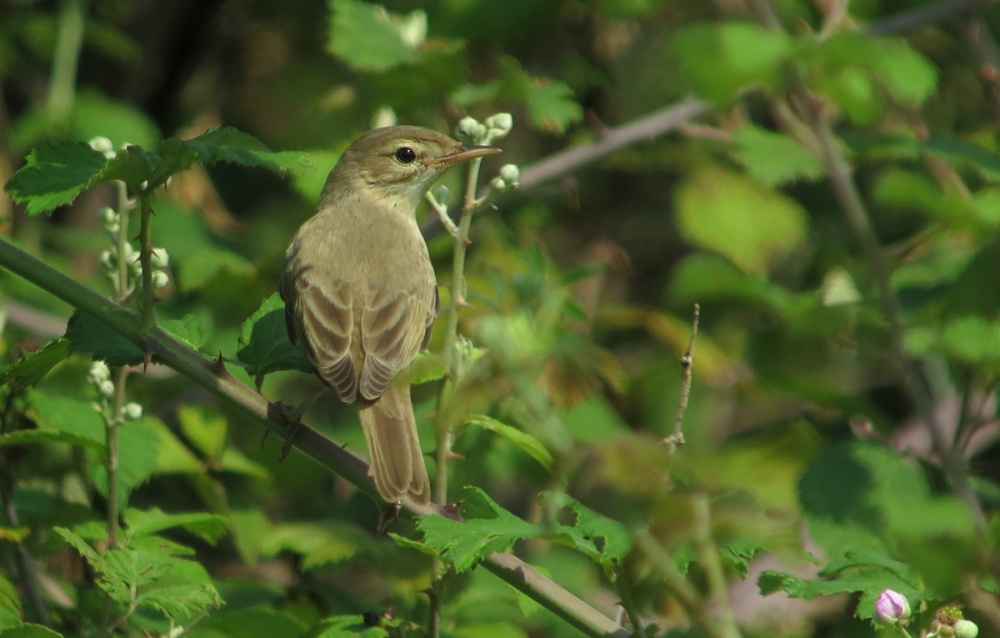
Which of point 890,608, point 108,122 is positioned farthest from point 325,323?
point 108,122

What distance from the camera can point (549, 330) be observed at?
1.83 metres

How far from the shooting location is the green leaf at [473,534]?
2.39 metres

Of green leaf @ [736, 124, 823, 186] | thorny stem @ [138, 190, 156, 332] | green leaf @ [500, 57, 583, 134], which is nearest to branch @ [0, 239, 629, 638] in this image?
thorny stem @ [138, 190, 156, 332]

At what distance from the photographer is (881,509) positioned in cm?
363

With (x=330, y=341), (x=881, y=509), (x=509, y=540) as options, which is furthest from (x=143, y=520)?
(x=881, y=509)

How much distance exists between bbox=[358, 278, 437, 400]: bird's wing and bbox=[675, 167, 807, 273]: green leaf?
6.70ft

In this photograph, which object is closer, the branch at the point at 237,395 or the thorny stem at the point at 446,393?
the branch at the point at 237,395

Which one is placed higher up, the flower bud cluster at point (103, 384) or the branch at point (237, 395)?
the branch at point (237, 395)

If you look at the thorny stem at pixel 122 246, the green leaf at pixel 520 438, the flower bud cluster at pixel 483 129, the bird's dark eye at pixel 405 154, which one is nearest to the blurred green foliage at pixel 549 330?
the green leaf at pixel 520 438

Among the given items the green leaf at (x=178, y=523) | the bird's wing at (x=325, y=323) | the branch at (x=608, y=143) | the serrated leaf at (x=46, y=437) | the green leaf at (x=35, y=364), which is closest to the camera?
the green leaf at (x=35, y=364)

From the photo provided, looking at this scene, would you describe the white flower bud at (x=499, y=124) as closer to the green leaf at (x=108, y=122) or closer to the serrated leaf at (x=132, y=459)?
the serrated leaf at (x=132, y=459)

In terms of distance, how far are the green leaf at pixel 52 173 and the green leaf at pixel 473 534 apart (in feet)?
3.22

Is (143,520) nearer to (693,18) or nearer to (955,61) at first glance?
(693,18)

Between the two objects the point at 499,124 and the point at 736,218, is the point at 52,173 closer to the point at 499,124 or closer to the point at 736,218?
the point at 499,124
